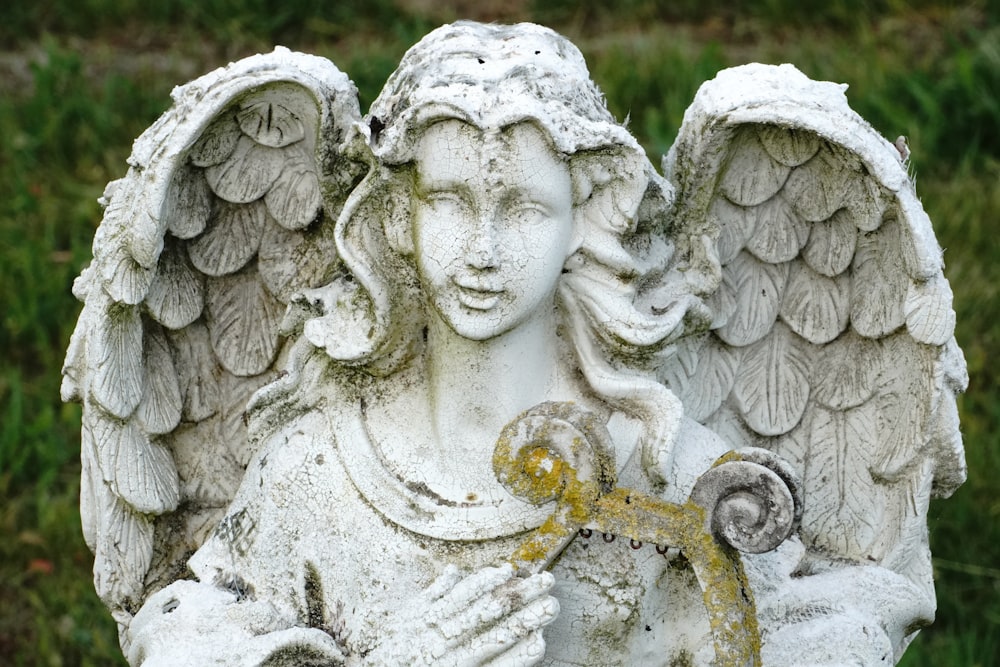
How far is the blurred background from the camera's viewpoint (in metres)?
5.51

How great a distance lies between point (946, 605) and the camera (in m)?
5.37

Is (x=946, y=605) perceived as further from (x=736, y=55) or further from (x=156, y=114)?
(x=156, y=114)

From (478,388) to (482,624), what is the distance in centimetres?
46

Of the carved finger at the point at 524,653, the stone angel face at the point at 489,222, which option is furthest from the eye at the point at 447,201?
the carved finger at the point at 524,653

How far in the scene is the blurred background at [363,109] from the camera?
5.51 meters

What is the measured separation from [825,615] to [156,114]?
12.7 feet

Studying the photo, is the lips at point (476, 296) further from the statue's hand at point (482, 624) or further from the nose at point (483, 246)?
the statue's hand at point (482, 624)

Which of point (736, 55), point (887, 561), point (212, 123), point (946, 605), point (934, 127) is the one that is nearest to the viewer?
point (212, 123)

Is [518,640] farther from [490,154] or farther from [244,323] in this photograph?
[244,323]

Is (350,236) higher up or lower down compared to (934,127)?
lower down

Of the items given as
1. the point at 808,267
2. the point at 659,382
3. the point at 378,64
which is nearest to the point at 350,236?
the point at 659,382

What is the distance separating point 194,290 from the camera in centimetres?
382

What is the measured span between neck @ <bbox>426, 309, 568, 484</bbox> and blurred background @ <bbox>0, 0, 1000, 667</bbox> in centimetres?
165

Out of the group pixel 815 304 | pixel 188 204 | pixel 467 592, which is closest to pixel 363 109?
pixel 188 204
